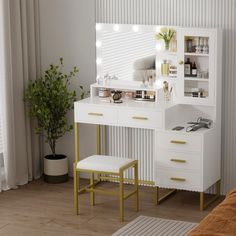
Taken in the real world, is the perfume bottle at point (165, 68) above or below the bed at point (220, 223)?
above

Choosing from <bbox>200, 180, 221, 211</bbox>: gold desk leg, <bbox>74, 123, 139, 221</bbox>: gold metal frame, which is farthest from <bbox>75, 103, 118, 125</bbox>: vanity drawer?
<bbox>200, 180, 221, 211</bbox>: gold desk leg

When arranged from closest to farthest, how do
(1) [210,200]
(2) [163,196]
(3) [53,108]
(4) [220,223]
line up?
(4) [220,223] → (1) [210,200] → (2) [163,196] → (3) [53,108]

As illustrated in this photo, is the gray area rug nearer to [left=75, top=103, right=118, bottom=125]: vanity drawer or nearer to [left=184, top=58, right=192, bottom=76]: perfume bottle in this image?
[left=75, top=103, right=118, bottom=125]: vanity drawer

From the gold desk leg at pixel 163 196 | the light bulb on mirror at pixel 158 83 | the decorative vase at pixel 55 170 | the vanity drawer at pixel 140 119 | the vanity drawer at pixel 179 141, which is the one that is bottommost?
the gold desk leg at pixel 163 196

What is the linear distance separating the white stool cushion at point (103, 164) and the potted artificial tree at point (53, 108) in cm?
87

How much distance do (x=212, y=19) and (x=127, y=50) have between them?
799 mm

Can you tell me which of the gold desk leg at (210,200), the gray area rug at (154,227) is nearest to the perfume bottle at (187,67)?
the gold desk leg at (210,200)

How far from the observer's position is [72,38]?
657cm

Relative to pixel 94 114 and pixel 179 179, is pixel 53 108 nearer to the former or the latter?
pixel 94 114

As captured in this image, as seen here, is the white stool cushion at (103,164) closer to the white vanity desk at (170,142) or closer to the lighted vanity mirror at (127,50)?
the white vanity desk at (170,142)

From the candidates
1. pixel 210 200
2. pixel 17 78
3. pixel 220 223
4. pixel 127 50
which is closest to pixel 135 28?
pixel 127 50

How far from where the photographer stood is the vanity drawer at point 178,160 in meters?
5.73

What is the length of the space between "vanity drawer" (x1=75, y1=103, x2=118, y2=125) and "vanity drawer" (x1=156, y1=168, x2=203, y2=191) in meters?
0.59

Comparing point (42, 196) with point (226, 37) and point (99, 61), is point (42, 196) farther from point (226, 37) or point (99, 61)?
point (226, 37)
